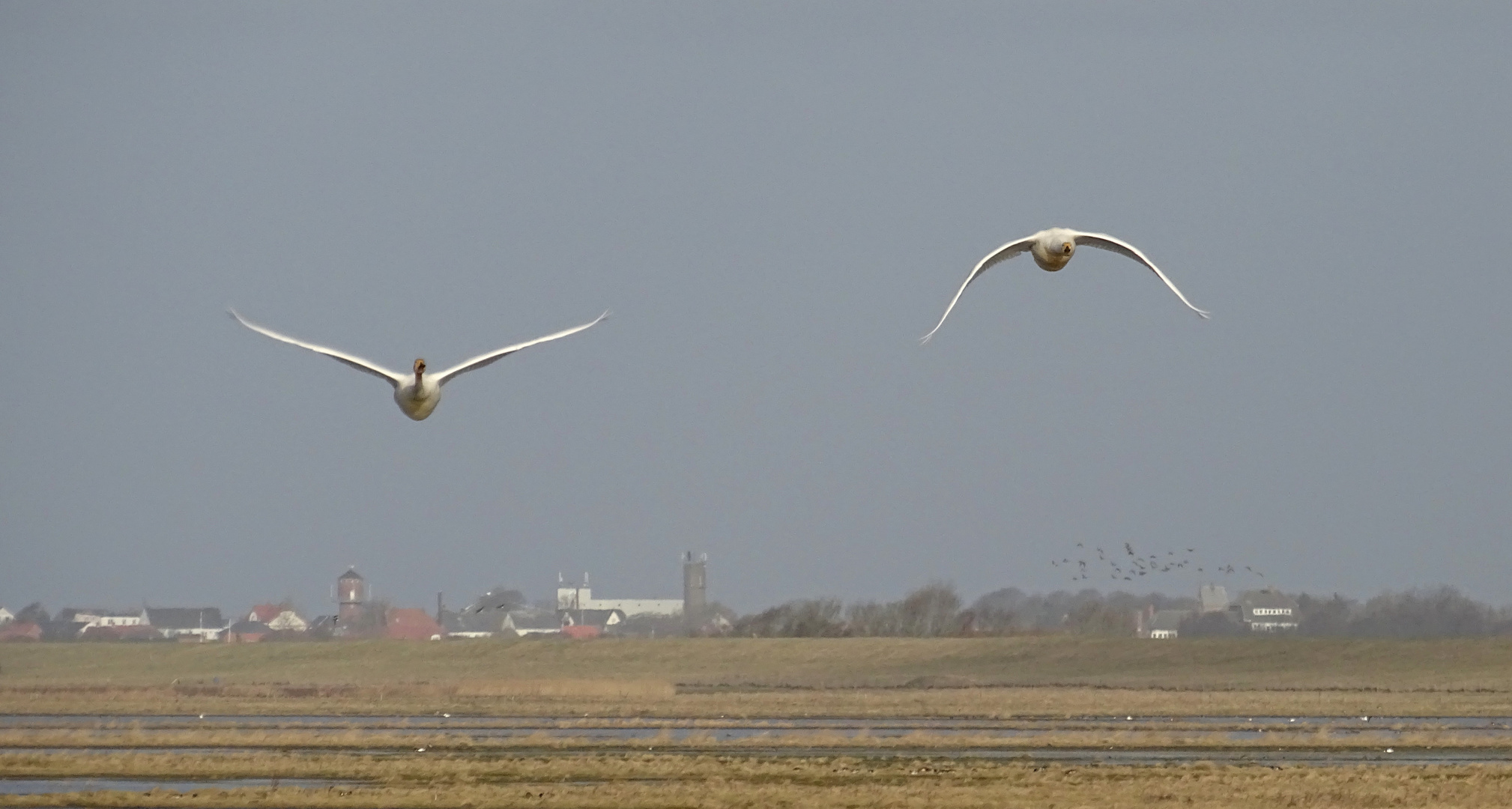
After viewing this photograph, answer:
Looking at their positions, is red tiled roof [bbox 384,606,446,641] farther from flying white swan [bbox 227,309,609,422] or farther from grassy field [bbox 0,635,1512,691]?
flying white swan [bbox 227,309,609,422]

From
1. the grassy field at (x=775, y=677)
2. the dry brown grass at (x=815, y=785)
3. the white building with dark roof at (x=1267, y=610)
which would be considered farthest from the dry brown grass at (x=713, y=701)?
the white building with dark roof at (x=1267, y=610)

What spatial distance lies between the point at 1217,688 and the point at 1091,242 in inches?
1890

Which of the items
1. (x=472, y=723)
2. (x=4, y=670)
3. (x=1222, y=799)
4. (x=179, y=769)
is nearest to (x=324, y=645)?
(x=4, y=670)

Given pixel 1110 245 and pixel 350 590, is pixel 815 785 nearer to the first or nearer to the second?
pixel 1110 245

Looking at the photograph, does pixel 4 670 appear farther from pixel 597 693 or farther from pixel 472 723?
pixel 472 723

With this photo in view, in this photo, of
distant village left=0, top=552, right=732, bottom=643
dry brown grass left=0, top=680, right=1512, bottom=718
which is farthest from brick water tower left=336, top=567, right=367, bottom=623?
dry brown grass left=0, top=680, right=1512, bottom=718

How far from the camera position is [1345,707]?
2120 inches

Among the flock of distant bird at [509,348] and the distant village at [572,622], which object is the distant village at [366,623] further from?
the flock of distant bird at [509,348]

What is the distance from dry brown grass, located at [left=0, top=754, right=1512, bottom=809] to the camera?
2884cm

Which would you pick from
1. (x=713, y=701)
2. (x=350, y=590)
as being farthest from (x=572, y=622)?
(x=713, y=701)

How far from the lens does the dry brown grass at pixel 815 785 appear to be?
94.6ft

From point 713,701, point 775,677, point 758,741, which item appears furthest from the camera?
point 775,677

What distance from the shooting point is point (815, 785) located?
103 feet

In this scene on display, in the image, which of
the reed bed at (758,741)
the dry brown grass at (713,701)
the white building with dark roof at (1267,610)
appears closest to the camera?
the reed bed at (758,741)
